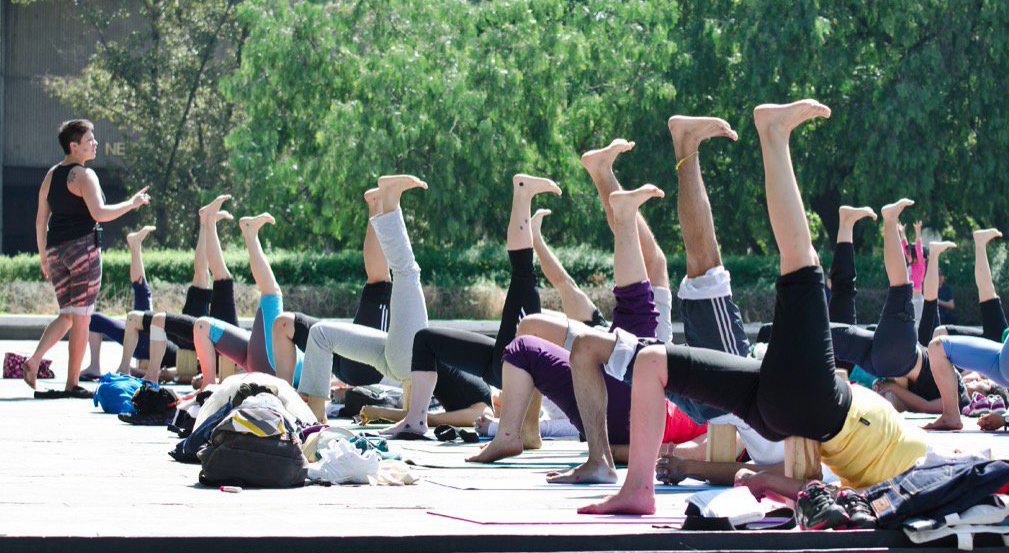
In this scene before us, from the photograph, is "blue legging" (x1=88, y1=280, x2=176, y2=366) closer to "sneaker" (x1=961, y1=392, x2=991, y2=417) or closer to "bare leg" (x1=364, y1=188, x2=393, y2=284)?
"bare leg" (x1=364, y1=188, x2=393, y2=284)


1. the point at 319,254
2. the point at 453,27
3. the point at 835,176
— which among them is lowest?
the point at 319,254

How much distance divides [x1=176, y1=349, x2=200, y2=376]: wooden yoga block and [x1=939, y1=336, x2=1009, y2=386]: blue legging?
6.77 metres

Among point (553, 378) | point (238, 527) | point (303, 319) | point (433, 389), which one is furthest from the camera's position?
point (303, 319)

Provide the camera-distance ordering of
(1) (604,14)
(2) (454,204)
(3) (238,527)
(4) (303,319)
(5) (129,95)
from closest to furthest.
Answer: (3) (238,527)
(4) (303,319)
(2) (454,204)
(1) (604,14)
(5) (129,95)

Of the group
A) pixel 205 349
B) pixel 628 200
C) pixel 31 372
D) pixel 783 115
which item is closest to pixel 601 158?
pixel 628 200

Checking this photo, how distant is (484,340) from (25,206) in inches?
1534

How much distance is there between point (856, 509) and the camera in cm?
432

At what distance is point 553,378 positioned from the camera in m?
6.18

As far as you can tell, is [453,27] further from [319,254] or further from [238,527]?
[238,527]

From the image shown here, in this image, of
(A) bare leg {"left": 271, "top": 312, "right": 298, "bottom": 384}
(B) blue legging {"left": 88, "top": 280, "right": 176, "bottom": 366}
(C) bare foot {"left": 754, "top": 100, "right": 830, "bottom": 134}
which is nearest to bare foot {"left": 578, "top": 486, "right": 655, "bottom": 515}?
(C) bare foot {"left": 754, "top": 100, "right": 830, "bottom": 134}

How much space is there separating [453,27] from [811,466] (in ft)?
73.4

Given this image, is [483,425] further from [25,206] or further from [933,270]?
[25,206]

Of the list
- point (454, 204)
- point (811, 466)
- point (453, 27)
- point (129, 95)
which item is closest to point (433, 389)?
point (811, 466)

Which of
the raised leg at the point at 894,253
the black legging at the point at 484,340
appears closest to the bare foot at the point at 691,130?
the black legging at the point at 484,340
